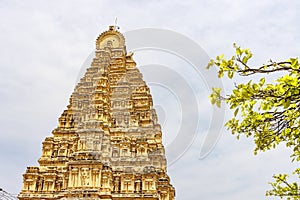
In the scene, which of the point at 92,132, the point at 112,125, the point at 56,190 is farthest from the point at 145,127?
the point at 56,190

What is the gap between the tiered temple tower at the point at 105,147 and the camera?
71.6 feet

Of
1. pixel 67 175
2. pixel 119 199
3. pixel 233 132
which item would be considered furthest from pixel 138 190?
pixel 233 132

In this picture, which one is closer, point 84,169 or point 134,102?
point 84,169

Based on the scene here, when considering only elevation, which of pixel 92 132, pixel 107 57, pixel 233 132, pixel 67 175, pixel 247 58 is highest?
pixel 107 57

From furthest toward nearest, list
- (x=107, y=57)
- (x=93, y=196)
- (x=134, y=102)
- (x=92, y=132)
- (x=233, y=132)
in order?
1. (x=107, y=57)
2. (x=134, y=102)
3. (x=92, y=132)
4. (x=93, y=196)
5. (x=233, y=132)

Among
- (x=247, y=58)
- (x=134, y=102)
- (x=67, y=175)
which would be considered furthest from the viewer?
(x=134, y=102)

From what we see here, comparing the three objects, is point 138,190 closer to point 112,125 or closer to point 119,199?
point 119,199

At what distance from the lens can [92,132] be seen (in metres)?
24.0

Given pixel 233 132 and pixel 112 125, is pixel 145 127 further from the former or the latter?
pixel 233 132

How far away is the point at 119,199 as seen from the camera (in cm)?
2164

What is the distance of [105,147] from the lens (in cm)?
2352

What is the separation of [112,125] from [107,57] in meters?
7.98

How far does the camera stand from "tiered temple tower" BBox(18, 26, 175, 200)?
21.8 m

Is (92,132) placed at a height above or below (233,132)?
above
